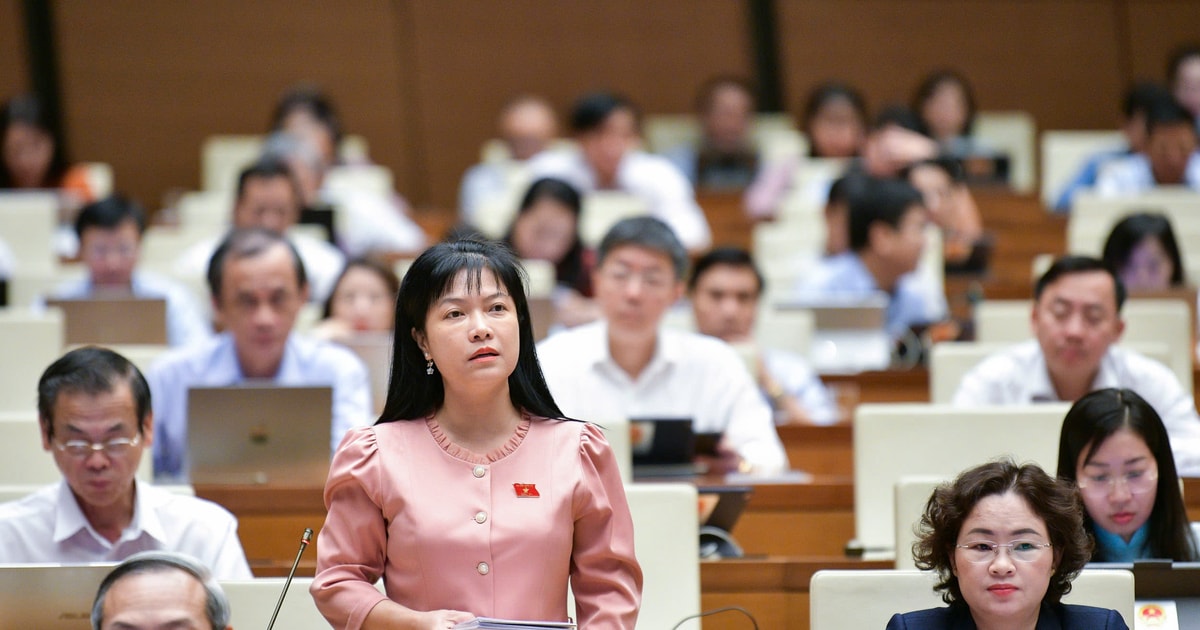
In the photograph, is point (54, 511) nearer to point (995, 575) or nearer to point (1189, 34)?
point (995, 575)

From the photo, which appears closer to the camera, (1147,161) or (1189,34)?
(1147,161)

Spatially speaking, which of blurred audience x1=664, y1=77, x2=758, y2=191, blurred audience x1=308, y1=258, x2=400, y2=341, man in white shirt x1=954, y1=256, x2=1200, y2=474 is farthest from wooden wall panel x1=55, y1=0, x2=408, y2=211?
man in white shirt x1=954, y1=256, x2=1200, y2=474

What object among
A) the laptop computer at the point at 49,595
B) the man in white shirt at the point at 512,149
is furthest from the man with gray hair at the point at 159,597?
the man in white shirt at the point at 512,149

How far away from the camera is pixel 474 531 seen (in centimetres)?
246

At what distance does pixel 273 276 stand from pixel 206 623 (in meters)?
2.08

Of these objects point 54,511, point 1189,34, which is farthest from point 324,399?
point 1189,34

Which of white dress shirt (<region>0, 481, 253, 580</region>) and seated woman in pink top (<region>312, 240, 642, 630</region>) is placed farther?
white dress shirt (<region>0, 481, 253, 580</region>)

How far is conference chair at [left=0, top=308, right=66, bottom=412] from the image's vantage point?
4734 millimetres

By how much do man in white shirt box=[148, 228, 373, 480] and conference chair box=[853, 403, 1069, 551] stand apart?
4.39 feet

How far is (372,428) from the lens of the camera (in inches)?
101

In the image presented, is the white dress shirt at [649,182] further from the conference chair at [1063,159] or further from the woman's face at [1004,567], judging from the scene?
the woman's face at [1004,567]

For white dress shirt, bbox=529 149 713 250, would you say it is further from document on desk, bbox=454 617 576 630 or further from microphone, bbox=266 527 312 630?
document on desk, bbox=454 617 576 630

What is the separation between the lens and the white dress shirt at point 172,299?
18.1ft

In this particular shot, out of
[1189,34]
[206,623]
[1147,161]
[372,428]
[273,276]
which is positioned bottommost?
[206,623]
